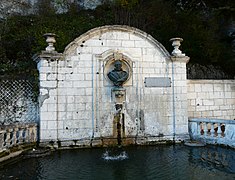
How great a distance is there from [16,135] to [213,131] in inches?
206

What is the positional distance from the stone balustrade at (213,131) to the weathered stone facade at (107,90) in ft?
0.96

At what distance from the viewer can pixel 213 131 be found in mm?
7152

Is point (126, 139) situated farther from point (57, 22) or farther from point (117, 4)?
point (117, 4)

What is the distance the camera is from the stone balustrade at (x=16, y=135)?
5.74 m

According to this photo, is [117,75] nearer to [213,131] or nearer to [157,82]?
[157,82]

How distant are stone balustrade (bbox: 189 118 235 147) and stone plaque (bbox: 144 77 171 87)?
1.36m

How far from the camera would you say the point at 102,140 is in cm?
724

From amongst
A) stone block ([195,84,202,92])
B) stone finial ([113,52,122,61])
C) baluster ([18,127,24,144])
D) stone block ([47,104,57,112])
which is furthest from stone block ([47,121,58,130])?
stone block ([195,84,202,92])

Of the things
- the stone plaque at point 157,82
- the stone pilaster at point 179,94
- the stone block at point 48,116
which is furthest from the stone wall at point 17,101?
the stone pilaster at point 179,94

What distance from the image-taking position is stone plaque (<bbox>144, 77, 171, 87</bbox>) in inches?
304

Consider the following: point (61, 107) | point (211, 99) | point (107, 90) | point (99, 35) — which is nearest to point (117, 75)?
point (107, 90)

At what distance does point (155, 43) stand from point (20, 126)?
4.51 m

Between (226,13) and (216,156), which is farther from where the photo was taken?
(226,13)

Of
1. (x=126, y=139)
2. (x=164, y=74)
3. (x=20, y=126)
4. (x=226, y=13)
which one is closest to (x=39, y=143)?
(x=20, y=126)
